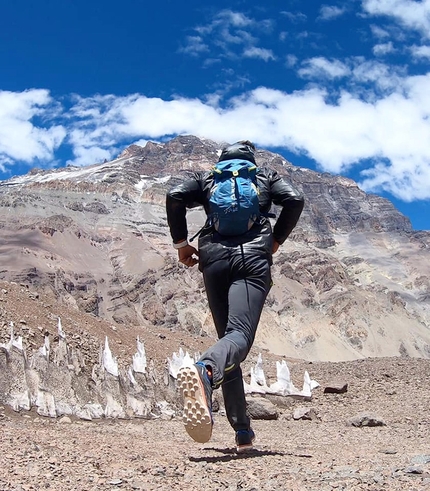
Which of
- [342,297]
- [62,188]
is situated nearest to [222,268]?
[342,297]

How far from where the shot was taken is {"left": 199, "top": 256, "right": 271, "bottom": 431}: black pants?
400cm

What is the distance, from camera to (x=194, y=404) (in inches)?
139

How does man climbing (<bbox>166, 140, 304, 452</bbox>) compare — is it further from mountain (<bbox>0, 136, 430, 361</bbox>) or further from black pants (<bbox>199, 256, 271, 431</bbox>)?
mountain (<bbox>0, 136, 430, 361</bbox>)

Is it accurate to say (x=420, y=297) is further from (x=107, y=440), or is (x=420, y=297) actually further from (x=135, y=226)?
(x=107, y=440)

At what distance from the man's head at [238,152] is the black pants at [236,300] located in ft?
2.78

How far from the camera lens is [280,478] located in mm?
3318

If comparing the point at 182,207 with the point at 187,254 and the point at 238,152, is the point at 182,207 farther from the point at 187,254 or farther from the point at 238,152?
the point at 238,152

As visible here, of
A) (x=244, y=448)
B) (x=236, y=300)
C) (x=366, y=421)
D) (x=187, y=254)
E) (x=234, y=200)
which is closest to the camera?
(x=236, y=300)

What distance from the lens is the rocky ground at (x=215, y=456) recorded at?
3.15 metres

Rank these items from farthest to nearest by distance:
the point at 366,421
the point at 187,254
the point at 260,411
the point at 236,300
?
the point at 260,411 < the point at 366,421 < the point at 187,254 < the point at 236,300

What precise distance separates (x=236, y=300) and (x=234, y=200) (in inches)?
25.6

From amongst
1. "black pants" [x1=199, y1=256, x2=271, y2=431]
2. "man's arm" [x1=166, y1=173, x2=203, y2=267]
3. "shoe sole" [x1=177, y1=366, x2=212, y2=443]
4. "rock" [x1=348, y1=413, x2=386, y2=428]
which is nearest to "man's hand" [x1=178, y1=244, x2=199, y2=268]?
"man's arm" [x1=166, y1=173, x2=203, y2=267]

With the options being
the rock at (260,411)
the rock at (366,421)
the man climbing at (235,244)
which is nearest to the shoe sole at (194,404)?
the man climbing at (235,244)

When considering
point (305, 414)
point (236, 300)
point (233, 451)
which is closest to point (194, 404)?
point (236, 300)
